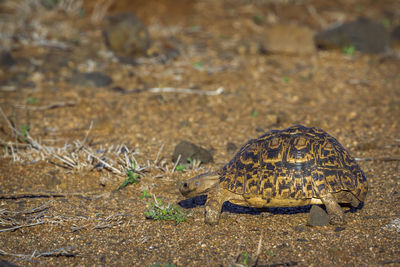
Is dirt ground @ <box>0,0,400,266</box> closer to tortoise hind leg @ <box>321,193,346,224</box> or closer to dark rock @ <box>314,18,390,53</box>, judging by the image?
tortoise hind leg @ <box>321,193,346,224</box>

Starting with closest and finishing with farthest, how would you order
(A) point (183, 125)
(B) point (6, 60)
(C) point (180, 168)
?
(C) point (180, 168)
(A) point (183, 125)
(B) point (6, 60)

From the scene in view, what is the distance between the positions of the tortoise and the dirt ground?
246 mm

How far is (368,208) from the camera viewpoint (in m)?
4.77

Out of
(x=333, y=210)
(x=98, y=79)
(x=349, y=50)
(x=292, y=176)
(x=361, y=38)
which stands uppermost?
(x=292, y=176)

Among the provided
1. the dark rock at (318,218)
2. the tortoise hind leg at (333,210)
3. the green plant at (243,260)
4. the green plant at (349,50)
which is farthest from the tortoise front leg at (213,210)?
the green plant at (349,50)

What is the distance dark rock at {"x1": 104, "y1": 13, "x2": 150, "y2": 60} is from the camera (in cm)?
998

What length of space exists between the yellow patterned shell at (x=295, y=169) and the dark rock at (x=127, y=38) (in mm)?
5990

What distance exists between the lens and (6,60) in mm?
9367

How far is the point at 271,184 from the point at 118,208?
1695mm

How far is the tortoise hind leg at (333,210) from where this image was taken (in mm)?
4363

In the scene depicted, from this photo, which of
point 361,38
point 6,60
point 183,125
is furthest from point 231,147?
point 361,38

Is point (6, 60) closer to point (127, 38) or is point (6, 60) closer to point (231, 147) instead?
point (127, 38)

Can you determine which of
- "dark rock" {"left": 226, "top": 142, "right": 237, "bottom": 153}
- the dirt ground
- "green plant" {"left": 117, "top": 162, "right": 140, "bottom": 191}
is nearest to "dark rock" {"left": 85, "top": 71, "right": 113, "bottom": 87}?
the dirt ground

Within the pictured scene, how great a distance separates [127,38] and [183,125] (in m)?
3.60
